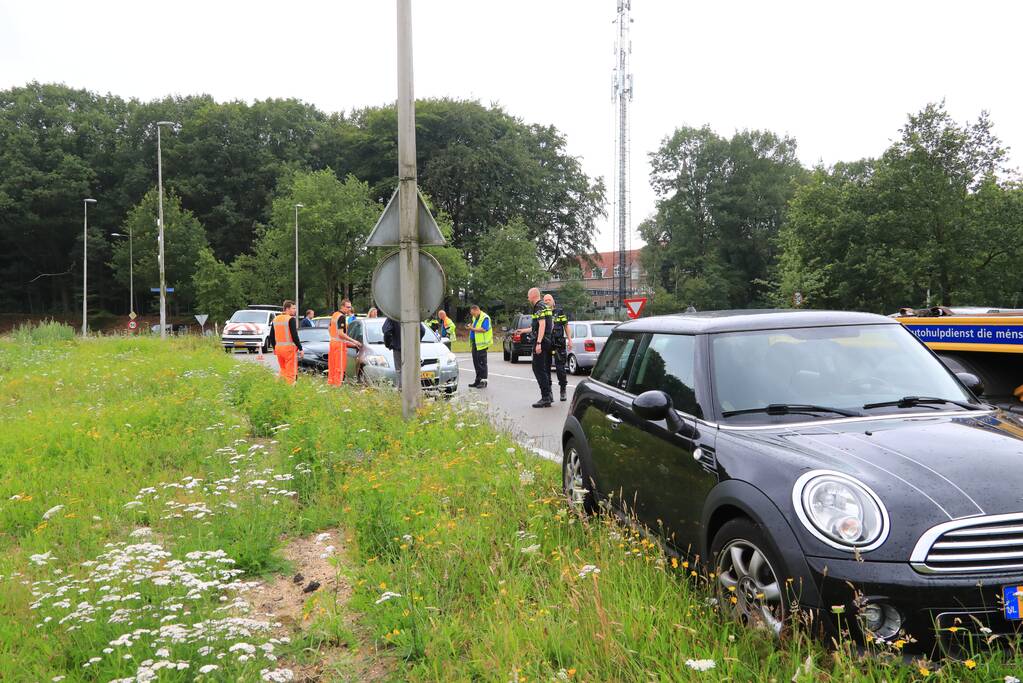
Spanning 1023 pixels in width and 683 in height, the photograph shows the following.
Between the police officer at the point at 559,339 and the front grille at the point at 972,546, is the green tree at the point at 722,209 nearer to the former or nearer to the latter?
the police officer at the point at 559,339

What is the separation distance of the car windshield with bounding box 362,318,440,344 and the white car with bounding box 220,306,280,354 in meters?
12.7

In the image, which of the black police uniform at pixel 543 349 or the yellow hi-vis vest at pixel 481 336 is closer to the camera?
the black police uniform at pixel 543 349

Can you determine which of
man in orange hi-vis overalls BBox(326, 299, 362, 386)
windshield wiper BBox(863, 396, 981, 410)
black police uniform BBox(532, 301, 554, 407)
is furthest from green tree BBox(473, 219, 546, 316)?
windshield wiper BBox(863, 396, 981, 410)

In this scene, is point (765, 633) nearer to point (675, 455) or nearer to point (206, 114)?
point (675, 455)

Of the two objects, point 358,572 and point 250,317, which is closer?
point 358,572

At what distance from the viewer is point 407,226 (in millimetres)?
8289

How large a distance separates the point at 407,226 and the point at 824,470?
601cm

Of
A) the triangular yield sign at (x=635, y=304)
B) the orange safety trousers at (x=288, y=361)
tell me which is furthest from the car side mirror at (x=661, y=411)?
the triangular yield sign at (x=635, y=304)

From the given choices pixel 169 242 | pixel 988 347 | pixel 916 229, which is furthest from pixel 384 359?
pixel 169 242

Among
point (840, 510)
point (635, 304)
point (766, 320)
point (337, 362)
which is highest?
point (635, 304)

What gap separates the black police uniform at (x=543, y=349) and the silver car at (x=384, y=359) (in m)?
1.54

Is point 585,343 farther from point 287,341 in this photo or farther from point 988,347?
point 988,347

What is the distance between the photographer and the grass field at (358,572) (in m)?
3.02

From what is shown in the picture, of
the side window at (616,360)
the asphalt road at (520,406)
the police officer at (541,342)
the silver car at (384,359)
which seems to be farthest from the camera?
the silver car at (384,359)
